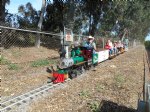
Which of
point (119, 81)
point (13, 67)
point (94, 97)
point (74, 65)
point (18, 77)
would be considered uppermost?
point (74, 65)

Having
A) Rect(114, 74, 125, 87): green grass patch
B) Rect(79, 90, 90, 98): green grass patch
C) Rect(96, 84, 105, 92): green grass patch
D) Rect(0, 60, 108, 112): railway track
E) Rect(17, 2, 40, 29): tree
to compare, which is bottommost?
Rect(0, 60, 108, 112): railway track

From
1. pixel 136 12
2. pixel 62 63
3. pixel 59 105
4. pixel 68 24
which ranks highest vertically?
pixel 136 12

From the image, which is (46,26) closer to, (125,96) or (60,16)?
(60,16)

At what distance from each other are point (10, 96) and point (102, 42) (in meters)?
22.5

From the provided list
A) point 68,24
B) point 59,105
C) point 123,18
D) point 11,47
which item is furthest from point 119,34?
point 59,105

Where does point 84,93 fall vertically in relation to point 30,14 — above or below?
below

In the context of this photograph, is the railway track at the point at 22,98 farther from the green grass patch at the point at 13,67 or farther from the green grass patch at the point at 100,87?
the green grass patch at the point at 13,67

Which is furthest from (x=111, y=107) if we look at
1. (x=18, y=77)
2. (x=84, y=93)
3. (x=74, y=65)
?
(x=74, y=65)

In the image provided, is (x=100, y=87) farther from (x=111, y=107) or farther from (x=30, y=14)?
(x=30, y=14)

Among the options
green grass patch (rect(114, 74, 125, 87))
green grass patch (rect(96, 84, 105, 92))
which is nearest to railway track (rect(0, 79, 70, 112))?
green grass patch (rect(96, 84, 105, 92))

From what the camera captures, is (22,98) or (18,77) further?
(18,77)

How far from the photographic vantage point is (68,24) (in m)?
24.6

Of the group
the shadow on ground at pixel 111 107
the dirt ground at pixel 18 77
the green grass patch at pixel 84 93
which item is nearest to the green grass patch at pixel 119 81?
the green grass patch at pixel 84 93

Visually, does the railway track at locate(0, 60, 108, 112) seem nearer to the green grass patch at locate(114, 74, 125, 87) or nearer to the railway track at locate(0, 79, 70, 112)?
the railway track at locate(0, 79, 70, 112)
